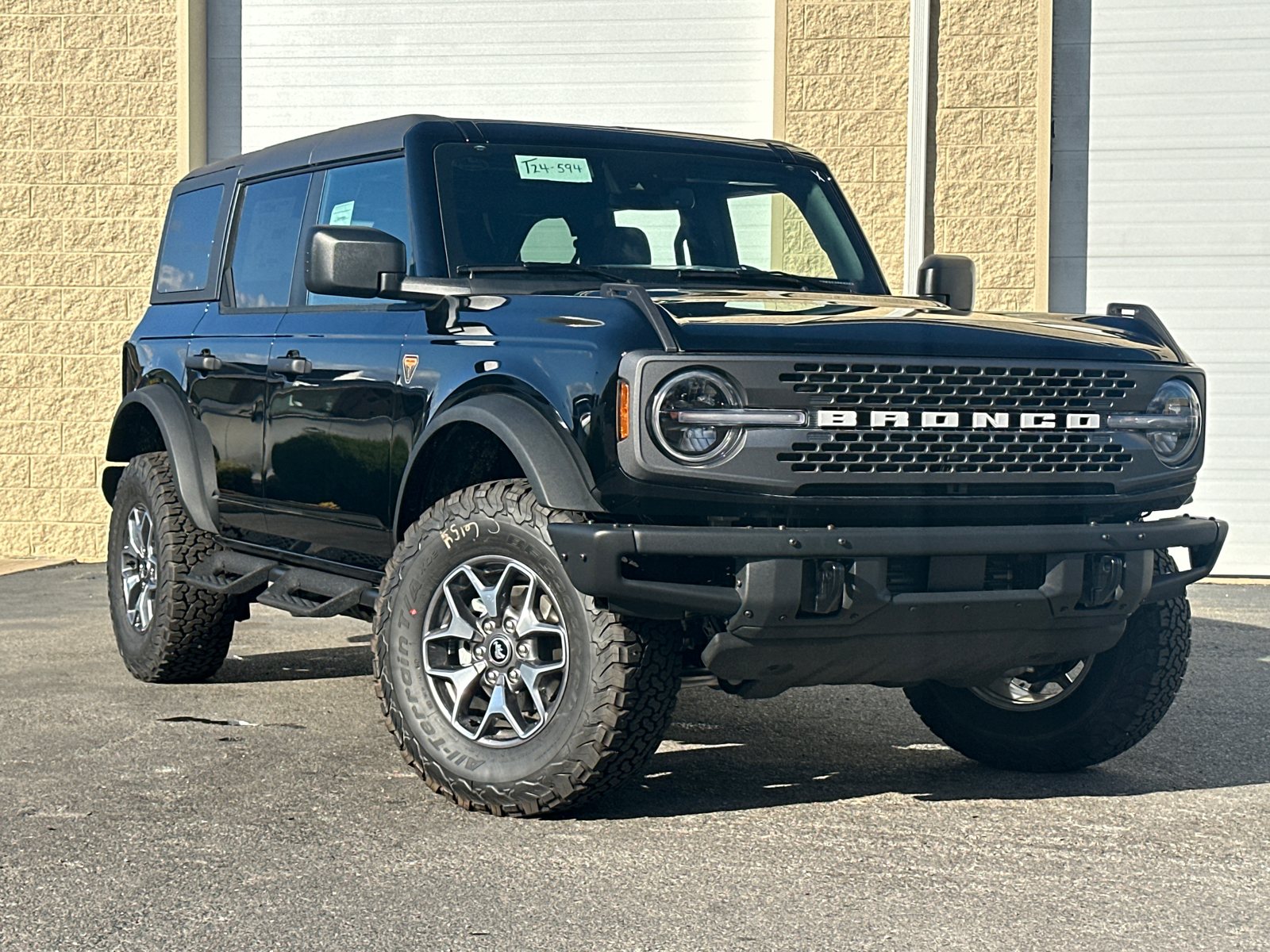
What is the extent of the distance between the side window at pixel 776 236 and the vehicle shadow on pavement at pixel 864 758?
62.5 inches

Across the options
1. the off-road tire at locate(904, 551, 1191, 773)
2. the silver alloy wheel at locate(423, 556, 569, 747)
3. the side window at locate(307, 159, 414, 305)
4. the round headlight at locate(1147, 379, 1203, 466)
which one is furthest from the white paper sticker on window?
the round headlight at locate(1147, 379, 1203, 466)

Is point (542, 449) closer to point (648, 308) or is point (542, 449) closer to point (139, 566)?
point (648, 308)

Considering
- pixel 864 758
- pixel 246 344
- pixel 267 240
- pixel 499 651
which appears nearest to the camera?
pixel 499 651

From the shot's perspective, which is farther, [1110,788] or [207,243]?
[207,243]

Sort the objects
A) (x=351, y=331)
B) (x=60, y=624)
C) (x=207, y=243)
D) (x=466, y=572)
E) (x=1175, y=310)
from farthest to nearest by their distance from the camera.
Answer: (x=1175, y=310) < (x=60, y=624) < (x=207, y=243) < (x=351, y=331) < (x=466, y=572)

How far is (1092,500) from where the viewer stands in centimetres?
477

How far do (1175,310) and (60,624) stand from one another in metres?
7.28

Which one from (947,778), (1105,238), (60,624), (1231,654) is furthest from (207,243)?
(1105,238)

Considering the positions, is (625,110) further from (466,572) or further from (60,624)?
(466,572)

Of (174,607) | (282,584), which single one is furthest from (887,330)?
(174,607)

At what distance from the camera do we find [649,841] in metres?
4.42

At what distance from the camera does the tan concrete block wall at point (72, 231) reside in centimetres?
1231

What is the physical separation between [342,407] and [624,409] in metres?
1.50

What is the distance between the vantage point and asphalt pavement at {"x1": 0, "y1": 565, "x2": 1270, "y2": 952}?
370 cm
